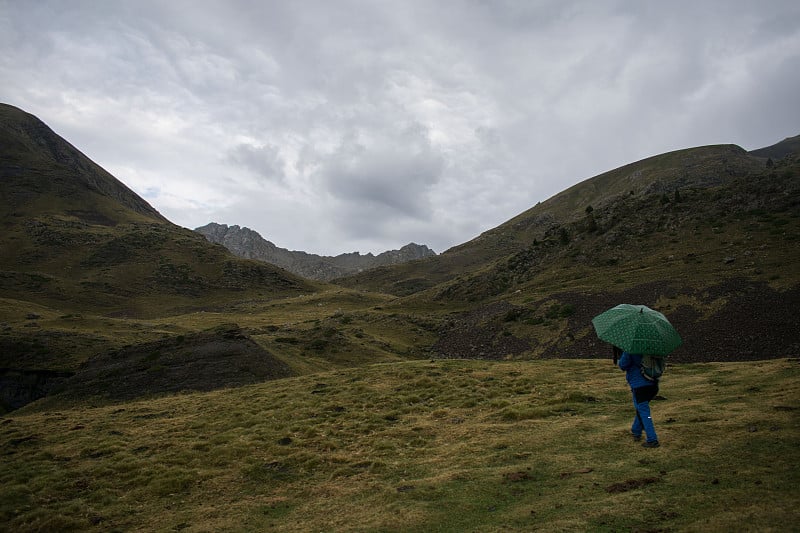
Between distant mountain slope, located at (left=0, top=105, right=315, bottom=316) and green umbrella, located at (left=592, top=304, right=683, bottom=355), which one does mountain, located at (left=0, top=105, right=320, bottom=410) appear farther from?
green umbrella, located at (left=592, top=304, right=683, bottom=355)

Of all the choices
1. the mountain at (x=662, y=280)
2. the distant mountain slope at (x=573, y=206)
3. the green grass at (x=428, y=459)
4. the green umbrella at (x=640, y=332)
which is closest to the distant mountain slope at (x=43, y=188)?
the distant mountain slope at (x=573, y=206)

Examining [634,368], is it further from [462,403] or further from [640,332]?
[462,403]

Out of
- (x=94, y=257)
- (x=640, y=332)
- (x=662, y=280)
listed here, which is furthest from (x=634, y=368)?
(x=94, y=257)

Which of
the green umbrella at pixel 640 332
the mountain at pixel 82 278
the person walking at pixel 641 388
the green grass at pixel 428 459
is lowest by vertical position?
the green grass at pixel 428 459

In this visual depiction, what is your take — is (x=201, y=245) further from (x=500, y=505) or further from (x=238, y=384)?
(x=500, y=505)

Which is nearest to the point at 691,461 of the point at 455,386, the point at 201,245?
the point at 455,386

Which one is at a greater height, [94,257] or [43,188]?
[43,188]

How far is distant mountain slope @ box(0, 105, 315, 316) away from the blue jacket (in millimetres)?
106273

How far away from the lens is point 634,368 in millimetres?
13555

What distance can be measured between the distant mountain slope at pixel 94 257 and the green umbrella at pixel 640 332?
106 metres

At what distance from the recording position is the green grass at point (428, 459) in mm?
10461

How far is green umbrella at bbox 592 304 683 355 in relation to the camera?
12.7 meters

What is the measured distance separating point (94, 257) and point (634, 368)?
470 ft

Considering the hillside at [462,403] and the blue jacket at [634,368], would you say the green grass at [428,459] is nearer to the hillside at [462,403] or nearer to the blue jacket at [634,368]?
the hillside at [462,403]
